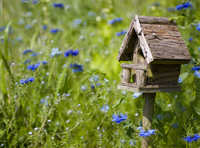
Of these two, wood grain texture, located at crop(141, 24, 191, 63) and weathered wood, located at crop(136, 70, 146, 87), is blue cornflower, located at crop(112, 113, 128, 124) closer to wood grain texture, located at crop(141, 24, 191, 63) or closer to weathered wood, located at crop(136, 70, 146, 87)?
weathered wood, located at crop(136, 70, 146, 87)

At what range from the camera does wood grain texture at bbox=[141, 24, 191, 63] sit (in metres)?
1.55

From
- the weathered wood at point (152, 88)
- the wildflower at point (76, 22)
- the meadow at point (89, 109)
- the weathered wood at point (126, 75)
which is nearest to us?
the weathered wood at point (152, 88)

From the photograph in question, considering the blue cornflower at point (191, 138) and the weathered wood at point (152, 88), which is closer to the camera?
the blue cornflower at point (191, 138)

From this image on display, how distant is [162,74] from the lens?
1.73m

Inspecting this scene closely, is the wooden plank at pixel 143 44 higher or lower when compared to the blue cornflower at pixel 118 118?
higher

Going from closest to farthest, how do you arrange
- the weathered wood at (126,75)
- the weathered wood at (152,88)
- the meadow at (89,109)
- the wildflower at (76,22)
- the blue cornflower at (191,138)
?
the blue cornflower at (191,138) → the weathered wood at (152,88) → the weathered wood at (126,75) → the meadow at (89,109) → the wildflower at (76,22)

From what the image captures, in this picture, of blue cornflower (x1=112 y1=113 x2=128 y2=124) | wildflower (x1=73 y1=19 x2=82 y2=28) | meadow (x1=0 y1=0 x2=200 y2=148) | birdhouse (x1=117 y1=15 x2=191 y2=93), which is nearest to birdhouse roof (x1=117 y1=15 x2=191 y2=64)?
birdhouse (x1=117 y1=15 x2=191 y2=93)

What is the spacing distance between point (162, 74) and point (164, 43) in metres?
0.24

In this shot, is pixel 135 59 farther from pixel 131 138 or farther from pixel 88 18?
pixel 88 18

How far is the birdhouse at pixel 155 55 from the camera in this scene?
1.57m

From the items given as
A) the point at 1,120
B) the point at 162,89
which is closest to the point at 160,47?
the point at 162,89

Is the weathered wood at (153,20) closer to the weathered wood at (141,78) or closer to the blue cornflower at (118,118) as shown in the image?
the weathered wood at (141,78)

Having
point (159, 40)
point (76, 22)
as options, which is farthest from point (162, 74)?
point (76, 22)

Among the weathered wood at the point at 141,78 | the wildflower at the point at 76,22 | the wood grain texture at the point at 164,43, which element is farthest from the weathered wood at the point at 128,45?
the wildflower at the point at 76,22
